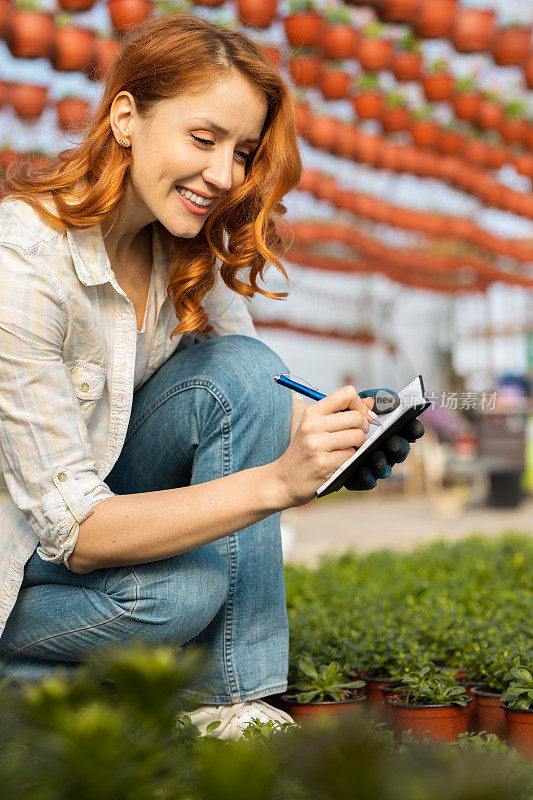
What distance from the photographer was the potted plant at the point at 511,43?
14.4 ft

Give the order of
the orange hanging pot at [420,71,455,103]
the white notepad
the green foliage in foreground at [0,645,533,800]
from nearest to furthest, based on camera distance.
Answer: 1. the green foliage in foreground at [0,645,533,800]
2. the white notepad
3. the orange hanging pot at [420,71,455,103]

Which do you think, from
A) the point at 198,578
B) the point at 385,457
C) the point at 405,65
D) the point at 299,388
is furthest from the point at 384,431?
the point at 405,65

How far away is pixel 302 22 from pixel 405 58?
2.60ft

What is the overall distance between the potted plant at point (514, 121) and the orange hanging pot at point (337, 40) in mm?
1465

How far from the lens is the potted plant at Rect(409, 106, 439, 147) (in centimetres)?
578

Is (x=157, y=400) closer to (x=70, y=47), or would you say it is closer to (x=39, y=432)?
(x=39, y=432)

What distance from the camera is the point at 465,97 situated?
17.2ft

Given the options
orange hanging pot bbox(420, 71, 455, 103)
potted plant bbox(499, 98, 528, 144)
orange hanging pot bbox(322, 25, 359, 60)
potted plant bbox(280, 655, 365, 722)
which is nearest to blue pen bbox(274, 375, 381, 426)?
potted plant bbox(280, 655, 365, 722)

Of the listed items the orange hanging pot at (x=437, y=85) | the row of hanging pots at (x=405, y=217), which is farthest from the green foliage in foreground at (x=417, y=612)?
the row of hanging pots at (x=405, y=217)

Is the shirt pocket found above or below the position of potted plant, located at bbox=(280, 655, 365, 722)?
above

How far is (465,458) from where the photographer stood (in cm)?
802

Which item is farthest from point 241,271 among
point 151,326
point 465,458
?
point 465,458

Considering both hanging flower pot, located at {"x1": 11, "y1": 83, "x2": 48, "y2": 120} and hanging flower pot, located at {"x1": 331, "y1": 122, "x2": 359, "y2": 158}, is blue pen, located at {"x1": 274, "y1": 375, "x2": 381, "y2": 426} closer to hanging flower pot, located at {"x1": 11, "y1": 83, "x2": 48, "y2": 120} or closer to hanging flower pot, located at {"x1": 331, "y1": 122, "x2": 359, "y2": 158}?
hanging flower pot, located at {"x1": 11, "y1": 83, "x2": 48, "y2": 120}

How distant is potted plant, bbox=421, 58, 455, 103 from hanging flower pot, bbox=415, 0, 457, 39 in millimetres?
960
